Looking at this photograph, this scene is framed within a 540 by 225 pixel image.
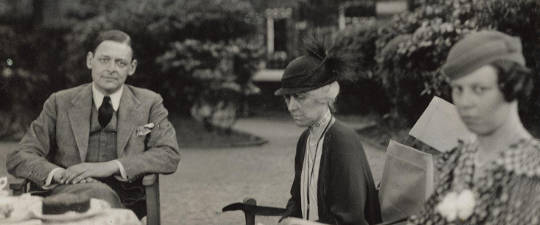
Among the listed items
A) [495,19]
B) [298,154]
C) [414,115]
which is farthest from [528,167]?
[414,115]

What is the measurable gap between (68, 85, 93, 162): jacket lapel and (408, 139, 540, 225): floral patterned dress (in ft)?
7.71

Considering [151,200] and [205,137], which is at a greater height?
[151,200]

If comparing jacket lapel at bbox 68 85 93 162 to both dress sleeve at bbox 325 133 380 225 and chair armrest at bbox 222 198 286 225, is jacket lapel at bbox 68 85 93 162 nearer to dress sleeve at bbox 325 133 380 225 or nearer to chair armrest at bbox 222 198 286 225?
chair armrest at bbox 222 198 286 225

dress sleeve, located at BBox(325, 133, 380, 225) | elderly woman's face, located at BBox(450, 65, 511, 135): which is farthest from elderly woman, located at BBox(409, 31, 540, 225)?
dress sleeve, located at BBox(325, 133, 380, 225)

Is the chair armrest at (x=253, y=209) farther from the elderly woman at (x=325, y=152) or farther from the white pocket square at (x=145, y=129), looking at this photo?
the white pocket square at (x=145, y=129)

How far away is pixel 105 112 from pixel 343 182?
1767 mm

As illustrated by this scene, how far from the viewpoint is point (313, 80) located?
337cm

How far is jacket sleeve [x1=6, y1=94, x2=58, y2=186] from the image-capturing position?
4.10 metres

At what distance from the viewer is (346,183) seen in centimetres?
333

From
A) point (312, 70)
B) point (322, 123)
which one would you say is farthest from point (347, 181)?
point (312, 70)

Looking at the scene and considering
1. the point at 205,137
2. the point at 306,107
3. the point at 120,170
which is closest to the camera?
the point at 306,107

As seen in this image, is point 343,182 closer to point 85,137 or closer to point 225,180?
point 85,137

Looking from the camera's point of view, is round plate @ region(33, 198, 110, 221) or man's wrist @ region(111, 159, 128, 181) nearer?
round plate @ region(33, 198, 110, 221)

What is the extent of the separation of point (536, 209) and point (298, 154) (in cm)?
148
